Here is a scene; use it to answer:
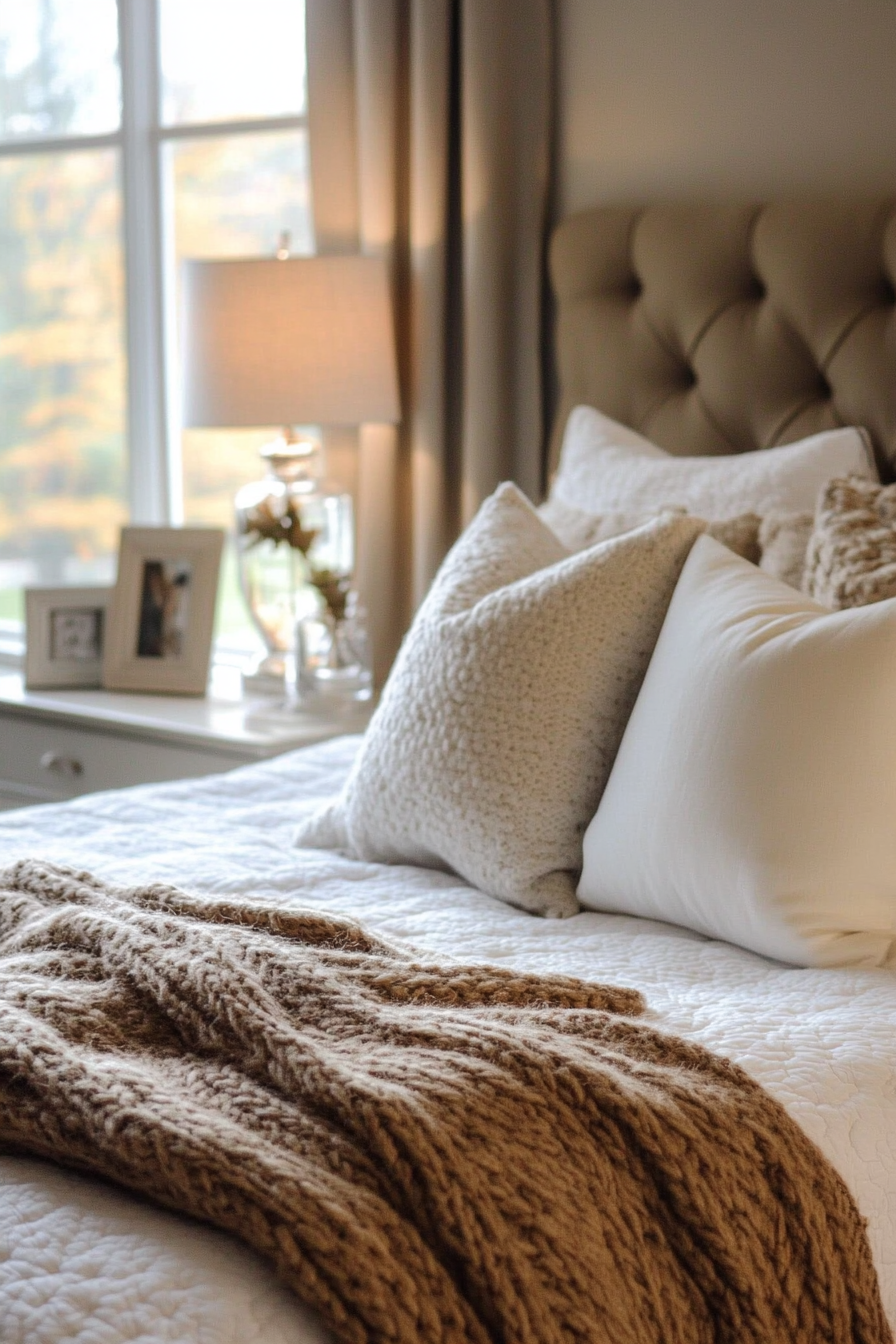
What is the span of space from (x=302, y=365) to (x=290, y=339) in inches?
1.9

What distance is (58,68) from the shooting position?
11.0 feet

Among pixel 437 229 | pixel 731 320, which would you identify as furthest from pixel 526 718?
pixel 437 229

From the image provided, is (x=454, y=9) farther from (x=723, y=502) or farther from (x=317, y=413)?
(x=723, y=502)

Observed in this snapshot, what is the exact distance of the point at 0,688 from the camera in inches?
110

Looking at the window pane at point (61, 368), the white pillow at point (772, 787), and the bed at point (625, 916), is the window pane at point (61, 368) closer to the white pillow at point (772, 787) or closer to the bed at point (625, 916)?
the bed at point (625, 916)

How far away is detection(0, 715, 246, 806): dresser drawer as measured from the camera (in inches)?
95.1

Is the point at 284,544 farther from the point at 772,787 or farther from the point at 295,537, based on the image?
the point at 772,787

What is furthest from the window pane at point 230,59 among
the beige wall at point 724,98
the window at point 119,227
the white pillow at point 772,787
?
the white pillow at point 772,787

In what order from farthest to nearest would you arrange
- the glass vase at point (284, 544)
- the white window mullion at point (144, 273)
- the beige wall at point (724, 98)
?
the white window mullion at point (144, 273) < the glass vase at point (284, 544) < the beige wall at point (724, 98)

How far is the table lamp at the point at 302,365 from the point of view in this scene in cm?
241

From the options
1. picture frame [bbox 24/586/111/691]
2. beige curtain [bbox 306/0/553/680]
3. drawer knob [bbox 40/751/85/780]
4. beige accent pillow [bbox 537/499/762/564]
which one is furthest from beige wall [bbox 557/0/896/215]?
drawer knob [bbox 40/751/85/780]

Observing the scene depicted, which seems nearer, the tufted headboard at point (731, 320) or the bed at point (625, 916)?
the bed at point (625, 916)

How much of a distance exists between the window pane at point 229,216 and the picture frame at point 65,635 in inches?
19.4

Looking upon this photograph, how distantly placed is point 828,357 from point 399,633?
39.8 inches
